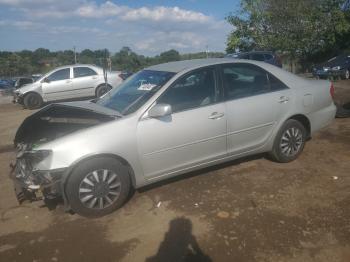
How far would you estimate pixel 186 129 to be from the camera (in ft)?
14.9

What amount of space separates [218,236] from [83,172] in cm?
157

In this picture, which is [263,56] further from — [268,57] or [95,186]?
[95,186]

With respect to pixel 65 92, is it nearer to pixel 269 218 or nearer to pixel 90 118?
pixel 90 118

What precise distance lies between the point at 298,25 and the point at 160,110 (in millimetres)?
26543

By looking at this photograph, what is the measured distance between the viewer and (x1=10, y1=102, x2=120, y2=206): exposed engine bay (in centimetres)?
409

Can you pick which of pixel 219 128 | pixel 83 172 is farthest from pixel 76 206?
pixel 219 128

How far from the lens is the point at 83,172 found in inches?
160

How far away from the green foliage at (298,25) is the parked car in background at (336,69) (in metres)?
8.16

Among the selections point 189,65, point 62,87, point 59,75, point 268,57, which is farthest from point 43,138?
point 268,57

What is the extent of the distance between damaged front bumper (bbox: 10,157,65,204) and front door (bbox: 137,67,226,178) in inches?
38.6

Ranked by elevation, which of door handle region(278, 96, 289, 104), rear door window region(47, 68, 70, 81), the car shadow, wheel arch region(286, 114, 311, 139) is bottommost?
the car shadow

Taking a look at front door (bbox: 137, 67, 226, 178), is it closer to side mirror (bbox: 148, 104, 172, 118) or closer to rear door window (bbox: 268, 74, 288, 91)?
side mirror (bbox: 148, 104, 172, 118)

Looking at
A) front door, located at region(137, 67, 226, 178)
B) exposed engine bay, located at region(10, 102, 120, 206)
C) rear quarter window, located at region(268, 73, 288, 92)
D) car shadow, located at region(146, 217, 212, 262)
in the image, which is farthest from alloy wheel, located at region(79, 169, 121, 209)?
rear quarter window, located at region(268, 73, 288, 92)

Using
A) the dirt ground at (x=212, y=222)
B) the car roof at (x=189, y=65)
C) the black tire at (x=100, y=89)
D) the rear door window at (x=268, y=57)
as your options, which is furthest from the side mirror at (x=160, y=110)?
the rear door window at (x=268, y=57)
